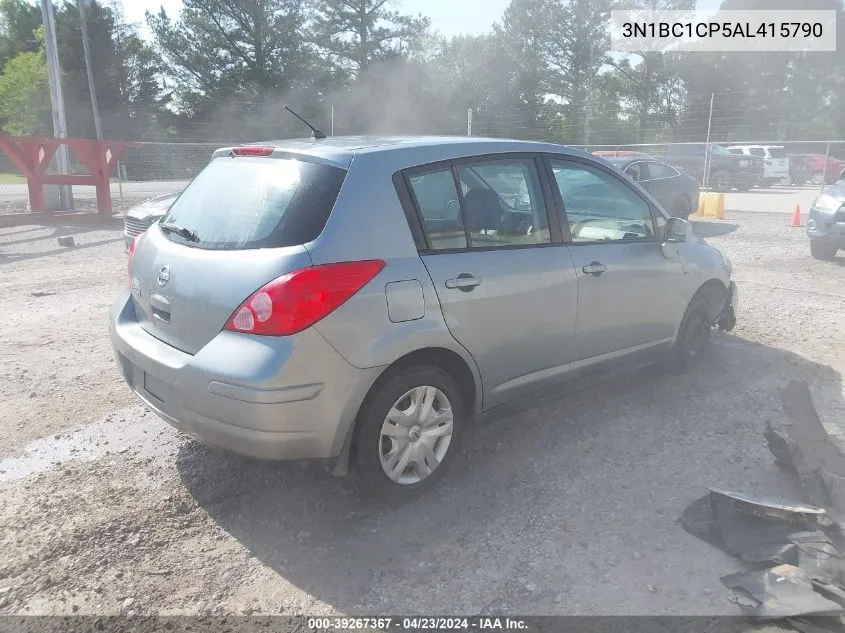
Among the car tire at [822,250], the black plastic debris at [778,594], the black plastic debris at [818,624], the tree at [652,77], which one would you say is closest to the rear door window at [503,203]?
the black plastic debris at [778,594]

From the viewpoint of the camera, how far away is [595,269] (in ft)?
12.5

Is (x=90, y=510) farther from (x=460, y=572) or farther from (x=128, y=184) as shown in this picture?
(x=128, y=184)

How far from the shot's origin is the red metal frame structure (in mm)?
12953

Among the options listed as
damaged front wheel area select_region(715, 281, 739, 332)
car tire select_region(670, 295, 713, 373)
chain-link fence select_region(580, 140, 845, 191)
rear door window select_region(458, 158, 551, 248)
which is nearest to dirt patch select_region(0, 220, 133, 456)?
rear door window select_region(458, 158, 551, 248)

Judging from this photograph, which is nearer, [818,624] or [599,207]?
[818,624]

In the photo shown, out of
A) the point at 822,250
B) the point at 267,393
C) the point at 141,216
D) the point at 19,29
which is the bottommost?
the point at 822,250

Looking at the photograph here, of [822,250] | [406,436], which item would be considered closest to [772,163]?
[822,250]

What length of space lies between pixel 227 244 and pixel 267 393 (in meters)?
0.75

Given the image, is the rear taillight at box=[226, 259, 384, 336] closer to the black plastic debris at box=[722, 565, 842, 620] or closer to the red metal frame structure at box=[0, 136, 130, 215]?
the black plastic debris at box=[722, 565, 842, 620]

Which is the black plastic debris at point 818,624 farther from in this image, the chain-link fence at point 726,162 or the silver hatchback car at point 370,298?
the chain-link fence at point 726,162

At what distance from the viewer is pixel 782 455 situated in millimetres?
3451

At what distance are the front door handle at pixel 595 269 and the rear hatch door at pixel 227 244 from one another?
1.52m

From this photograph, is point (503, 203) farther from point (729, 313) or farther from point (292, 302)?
point (729, 313)

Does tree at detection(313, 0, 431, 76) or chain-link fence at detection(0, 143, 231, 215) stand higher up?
tree at detection(313, 0, 431, 76)
